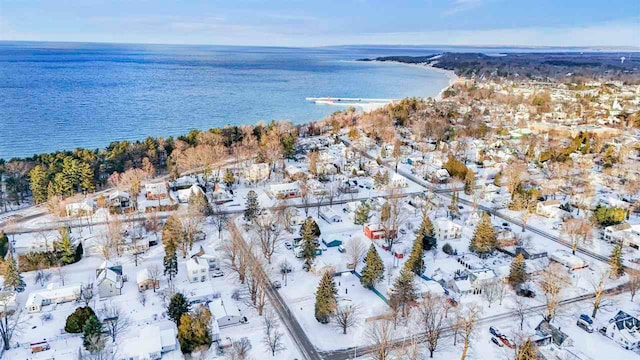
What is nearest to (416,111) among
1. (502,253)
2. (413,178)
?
(413,178)

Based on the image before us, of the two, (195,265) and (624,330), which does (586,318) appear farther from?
(195,265)

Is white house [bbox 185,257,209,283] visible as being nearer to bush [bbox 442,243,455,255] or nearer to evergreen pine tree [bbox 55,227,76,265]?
evergreen pine tree [bbox 55,227,76,265]

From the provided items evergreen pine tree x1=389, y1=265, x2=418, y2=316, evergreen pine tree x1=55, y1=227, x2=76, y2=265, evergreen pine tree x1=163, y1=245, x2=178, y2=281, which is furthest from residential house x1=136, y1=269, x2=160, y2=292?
evergreen pine tree x1=389, y1=265, x2=418, y2=316

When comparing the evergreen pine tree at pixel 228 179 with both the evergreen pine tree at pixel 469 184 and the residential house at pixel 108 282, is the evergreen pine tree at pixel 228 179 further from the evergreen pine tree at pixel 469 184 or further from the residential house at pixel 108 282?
the evergreen pine tree at pixel 469 184

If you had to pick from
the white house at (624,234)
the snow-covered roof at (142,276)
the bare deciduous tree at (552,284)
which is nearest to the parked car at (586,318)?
the bare deciduous tree at (552,284)

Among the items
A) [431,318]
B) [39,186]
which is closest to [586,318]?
[431,318]

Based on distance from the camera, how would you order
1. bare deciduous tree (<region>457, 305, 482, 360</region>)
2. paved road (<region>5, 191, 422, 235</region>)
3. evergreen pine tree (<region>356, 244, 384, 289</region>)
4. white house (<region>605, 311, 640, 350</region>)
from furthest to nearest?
1. paved road (<region>5, 191, 422, 235</region>)
2. evergreen pine tree (<region>356, 244, 384, 289</region>)
3. white house (<region>605, 311, 640, 350</region>)
4. bare deciduous tree (<region>457, 305, 482, 360</region>)
